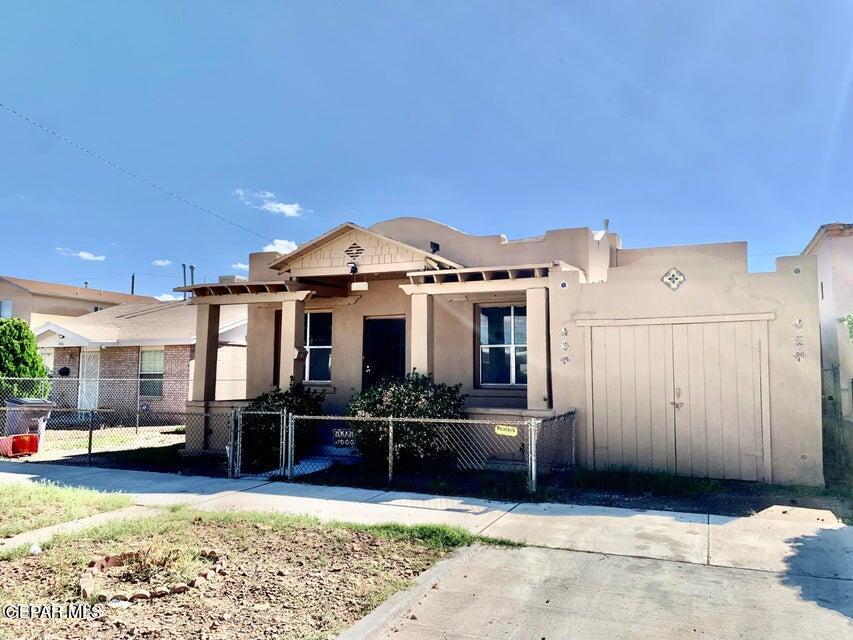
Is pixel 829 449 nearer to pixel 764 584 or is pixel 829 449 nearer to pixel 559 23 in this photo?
pixel 764 584

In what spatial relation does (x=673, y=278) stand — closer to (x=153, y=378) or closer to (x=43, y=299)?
(x=153, y=378)

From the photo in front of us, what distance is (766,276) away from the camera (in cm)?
916

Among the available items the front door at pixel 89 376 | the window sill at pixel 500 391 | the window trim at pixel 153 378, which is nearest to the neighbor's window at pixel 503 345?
the window sill at pixel 500 391

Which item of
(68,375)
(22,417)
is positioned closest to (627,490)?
(22,417)

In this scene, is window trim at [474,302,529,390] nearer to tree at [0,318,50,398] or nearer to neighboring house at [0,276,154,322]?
tree at [0,318,50,398]

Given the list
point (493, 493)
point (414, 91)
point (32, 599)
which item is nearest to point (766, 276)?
point (493, 493)

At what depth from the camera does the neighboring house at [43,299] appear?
30344mm

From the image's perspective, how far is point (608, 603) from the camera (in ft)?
15.3

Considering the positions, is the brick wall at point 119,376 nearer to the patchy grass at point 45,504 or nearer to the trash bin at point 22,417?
the trash bin at point 22,417

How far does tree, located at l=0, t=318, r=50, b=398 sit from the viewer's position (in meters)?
18.3

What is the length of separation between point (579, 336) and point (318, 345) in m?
6.77

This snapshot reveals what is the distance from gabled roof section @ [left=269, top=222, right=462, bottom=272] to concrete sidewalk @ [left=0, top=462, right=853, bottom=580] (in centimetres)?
471

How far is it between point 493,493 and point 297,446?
5083 millimetres

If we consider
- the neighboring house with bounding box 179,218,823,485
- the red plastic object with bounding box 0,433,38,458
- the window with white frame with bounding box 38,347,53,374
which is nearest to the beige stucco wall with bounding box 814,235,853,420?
the neighboring house with bounding box 179,218,823,485
